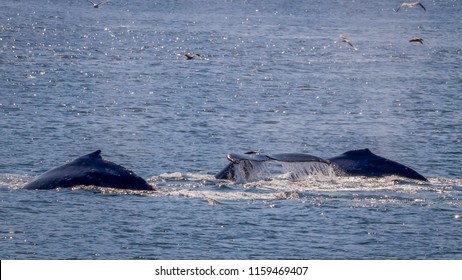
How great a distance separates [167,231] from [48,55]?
42642mm

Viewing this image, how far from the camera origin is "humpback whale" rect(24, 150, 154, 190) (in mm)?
25203

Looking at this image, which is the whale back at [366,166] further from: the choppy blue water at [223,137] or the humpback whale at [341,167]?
the choppy blue water at [223,137]

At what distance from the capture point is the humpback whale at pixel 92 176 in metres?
25.2

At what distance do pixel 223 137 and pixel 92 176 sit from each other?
35.2 feet

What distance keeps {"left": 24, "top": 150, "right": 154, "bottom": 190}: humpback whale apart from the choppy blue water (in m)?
0.28

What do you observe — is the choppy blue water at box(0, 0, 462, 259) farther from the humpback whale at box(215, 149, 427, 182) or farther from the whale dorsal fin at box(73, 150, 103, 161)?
the whale dorsal fin at box(73, 150, 103, 161)

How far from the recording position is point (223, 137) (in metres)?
35.7

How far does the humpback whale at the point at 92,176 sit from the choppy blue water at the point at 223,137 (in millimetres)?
281

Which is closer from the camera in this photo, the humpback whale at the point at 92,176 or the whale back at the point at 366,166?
the humpback whale at the point at 92,176

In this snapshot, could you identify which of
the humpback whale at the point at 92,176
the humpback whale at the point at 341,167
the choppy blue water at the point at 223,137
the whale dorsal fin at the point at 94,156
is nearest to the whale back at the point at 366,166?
the humpback whale at the point at 341,167

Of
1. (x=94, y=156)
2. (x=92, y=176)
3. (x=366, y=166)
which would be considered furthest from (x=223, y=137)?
(x=94, y=156)

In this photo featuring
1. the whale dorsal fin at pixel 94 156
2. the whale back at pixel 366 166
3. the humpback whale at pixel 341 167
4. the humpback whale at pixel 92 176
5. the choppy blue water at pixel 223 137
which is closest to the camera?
the choppy blue water at pixel 223 137

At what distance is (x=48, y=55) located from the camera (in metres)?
64.3

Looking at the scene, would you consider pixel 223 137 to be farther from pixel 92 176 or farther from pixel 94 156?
pixel 94 156
